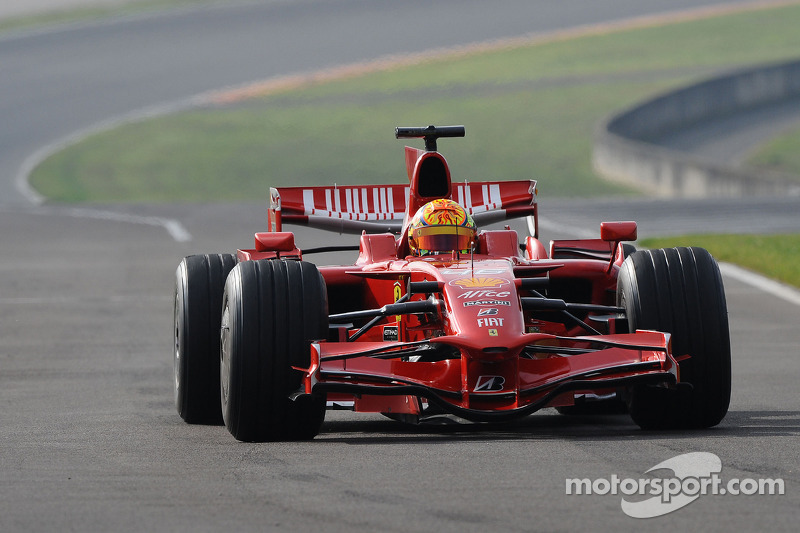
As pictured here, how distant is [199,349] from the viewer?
35.8 ft

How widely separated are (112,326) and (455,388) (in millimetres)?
9153

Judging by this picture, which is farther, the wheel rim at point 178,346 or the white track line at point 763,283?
the white track line at point 763,283

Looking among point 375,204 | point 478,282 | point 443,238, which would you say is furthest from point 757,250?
point 478,282

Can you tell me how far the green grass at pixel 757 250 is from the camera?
2203 centimetres

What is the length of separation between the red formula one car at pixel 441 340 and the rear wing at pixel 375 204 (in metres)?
1.40

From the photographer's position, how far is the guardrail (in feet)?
128

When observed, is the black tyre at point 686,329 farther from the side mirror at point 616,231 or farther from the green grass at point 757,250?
the green grass at point 757,250

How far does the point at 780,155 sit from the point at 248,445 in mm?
39366

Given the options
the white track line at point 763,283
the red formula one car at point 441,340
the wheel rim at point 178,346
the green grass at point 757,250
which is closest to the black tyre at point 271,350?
the red formula one car at point 441,340

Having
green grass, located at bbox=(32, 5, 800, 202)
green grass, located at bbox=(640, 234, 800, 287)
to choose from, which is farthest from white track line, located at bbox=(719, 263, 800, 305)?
green grass, located at bbox=(32, 5, 800, 202)

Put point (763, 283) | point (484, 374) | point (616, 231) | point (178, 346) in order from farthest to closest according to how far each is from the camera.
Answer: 1. point (763, 283)
2. point (616, 231)
3. point (178, 346)
4. point (484, 374)

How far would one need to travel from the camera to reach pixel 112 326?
18.0 meters

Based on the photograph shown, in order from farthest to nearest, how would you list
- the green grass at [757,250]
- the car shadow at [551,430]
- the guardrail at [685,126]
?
the guardrail at [685,126] → the green grass at [757,250] → the car shadow at [551,430]

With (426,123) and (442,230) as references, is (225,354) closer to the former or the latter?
(442,230)
